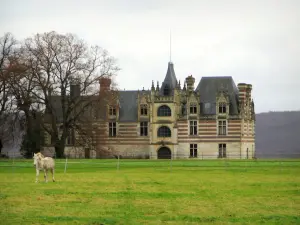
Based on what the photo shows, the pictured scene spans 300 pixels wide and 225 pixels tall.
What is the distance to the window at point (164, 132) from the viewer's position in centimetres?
7456

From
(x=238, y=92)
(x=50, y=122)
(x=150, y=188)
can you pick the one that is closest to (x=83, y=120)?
(x=50, y=122)

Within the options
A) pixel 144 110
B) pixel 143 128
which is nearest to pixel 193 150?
pixel 143 128

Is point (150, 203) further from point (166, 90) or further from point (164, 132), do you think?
point (166, 90)

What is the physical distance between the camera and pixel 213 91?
243ft

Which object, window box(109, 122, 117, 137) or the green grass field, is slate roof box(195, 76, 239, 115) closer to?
window box(109, 122, 117, 137)

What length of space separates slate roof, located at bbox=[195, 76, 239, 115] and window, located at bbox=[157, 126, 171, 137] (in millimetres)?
4392

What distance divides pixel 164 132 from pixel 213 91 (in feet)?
23.2

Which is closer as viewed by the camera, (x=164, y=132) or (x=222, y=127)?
(x=222, y=127)

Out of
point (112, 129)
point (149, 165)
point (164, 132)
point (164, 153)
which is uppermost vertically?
point (112, 129)

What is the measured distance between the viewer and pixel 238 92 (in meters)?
74.2

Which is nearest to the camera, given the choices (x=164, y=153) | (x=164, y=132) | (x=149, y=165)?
(x=149, y=165)

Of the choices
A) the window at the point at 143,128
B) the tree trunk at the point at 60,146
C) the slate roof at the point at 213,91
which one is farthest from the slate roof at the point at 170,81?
the tree trunk at the point at 60,146

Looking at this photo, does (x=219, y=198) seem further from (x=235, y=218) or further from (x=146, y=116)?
(x=146, y=116)

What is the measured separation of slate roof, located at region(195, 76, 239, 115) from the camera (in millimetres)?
72938
